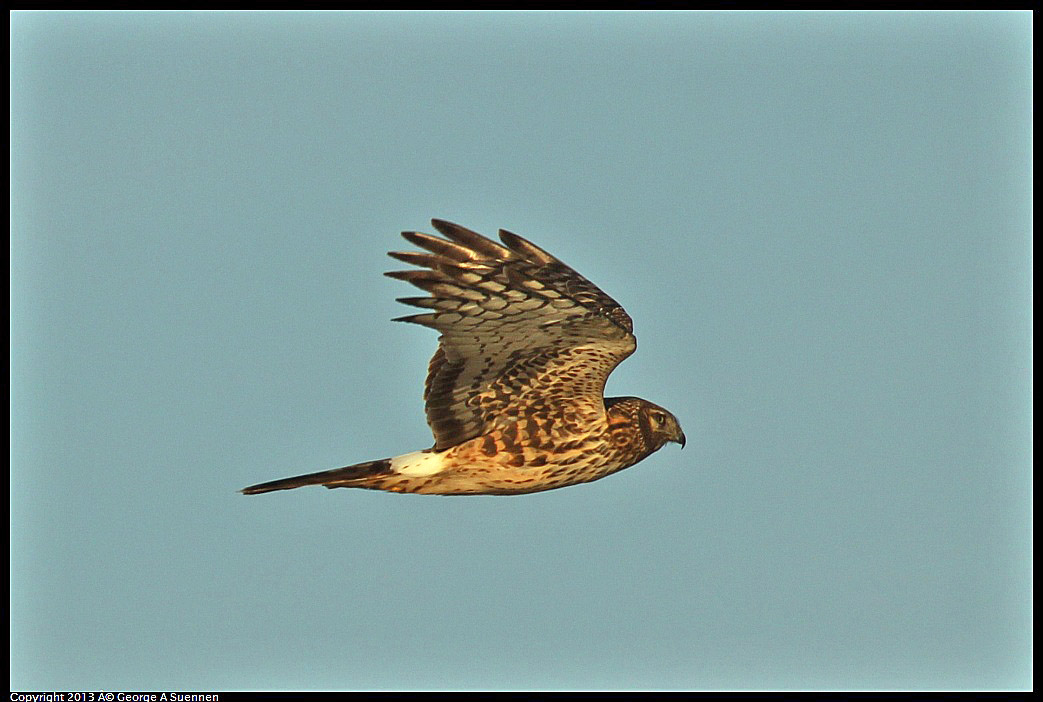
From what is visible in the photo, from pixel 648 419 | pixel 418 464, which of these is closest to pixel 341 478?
pixel 418 464

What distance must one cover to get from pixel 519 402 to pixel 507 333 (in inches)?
31.3

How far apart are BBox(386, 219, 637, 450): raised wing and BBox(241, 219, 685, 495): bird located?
0.03ft

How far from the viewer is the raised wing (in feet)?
31.7

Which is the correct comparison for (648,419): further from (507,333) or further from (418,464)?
(418,464)

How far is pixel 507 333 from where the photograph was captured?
10.3 meters

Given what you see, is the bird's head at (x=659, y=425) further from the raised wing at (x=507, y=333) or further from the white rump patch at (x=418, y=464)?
the white rump patch at (x=418, y=464)

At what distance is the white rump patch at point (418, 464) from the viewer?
10930 mm

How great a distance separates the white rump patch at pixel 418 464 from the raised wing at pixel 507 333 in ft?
0.51

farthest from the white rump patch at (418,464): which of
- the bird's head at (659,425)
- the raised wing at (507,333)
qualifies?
the bird's head at (659,425)

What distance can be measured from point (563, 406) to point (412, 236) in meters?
2.07

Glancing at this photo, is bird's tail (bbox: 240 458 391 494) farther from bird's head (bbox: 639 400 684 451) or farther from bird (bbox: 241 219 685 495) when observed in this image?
bird's head (bbox: 639 400 684 451)

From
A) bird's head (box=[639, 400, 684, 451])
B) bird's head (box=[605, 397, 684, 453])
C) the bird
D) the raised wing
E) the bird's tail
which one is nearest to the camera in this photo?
the raised wing

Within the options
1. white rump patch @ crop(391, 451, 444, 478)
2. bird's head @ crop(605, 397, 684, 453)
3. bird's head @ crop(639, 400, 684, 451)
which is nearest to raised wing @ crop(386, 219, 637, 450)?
white rump patch @ crop(391, 451, 444, 478)

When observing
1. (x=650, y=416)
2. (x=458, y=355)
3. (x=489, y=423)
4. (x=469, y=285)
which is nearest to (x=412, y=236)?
(x=469, y=285)
